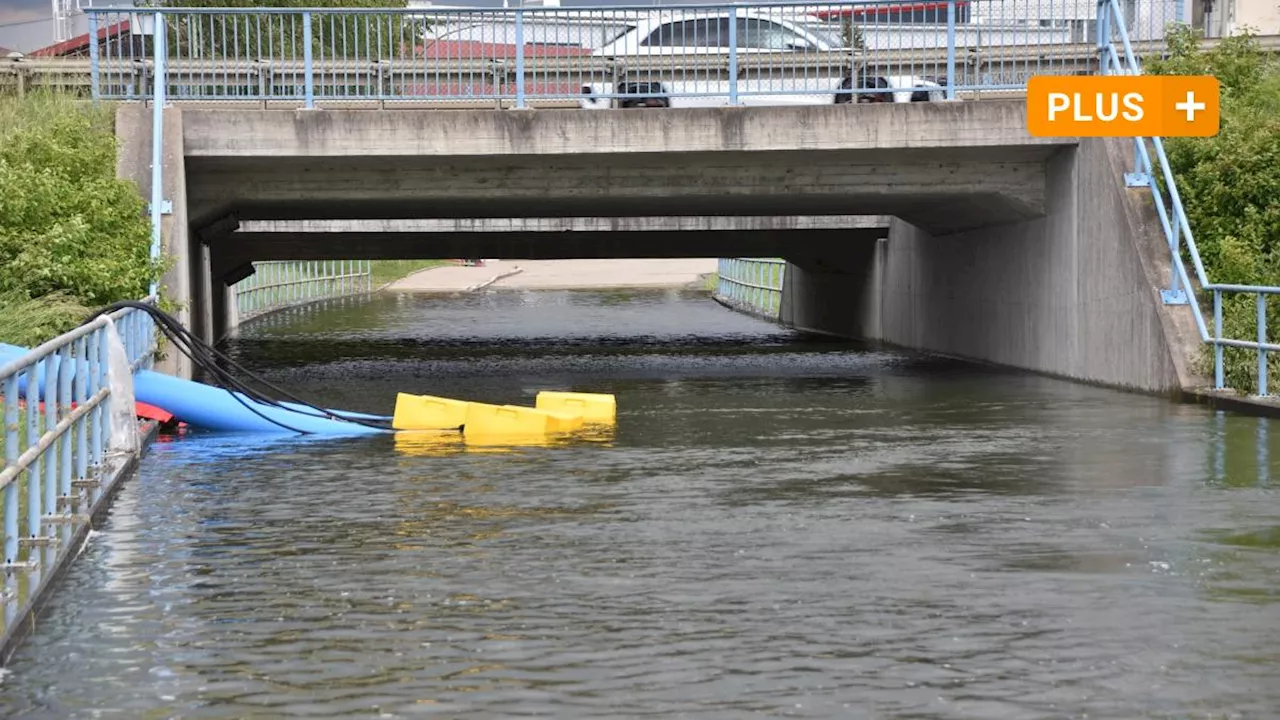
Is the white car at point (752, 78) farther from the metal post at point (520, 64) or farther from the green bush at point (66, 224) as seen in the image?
the green bush at point (66, 224)

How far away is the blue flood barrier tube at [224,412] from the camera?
19.0m

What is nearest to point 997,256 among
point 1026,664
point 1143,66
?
point 1143,66

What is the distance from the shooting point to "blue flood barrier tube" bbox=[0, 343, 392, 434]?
19.0m

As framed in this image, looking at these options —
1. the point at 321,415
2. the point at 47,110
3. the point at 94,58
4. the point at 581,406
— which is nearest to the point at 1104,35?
the point at 581,406

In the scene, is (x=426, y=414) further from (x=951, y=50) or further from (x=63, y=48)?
(x=63, y=48)

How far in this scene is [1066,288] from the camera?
25688mm

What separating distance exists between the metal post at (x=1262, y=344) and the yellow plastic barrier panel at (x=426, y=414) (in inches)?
323

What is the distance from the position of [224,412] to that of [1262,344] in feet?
35.1

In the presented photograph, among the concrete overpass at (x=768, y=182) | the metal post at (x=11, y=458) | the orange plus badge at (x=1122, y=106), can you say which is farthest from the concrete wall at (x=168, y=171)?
the metal post at (x=11, y=458)

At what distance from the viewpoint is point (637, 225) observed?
39.4m

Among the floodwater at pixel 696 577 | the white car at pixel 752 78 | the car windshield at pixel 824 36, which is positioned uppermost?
the car windshield at pixel 824 36

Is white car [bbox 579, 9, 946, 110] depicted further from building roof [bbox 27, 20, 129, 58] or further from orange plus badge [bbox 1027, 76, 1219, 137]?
building roof [bbox 27, 20, 129, 58]

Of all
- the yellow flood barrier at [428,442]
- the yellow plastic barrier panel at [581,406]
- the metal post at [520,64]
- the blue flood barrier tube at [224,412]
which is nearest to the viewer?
the yellow flood barrier at [428,442]

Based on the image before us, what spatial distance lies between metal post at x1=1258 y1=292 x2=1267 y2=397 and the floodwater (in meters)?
0.62
